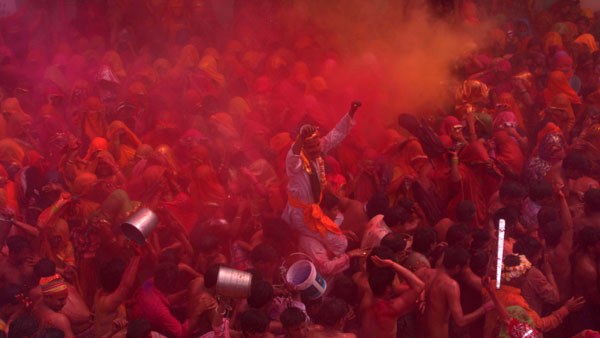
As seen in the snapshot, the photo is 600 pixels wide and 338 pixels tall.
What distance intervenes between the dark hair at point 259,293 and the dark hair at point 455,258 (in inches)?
48.1

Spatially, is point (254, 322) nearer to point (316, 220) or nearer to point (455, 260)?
point (316, 220)

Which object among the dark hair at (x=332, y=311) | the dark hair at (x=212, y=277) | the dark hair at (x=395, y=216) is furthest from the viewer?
the dark hair at (x=395, y=216)

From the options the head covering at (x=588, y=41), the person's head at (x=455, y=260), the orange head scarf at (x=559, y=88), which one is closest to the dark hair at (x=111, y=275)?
the person's head at (x=455, y=260)

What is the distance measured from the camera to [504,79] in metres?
7.85

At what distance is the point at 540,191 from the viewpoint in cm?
484

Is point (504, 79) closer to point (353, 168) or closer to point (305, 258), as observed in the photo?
point (353, 168)

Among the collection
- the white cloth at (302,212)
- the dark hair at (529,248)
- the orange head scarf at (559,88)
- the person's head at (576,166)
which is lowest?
the white cloth at (302,212)

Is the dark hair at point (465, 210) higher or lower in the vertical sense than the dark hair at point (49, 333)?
higher

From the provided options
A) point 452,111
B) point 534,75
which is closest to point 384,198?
point 452,111

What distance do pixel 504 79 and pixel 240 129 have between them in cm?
375

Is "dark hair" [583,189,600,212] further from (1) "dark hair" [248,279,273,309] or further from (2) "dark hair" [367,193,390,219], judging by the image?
(1) "dark hair" [248,279,273,309]

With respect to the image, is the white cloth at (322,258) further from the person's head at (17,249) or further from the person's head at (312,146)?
the person's head at (17,249)

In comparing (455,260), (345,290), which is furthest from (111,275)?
(455,260)

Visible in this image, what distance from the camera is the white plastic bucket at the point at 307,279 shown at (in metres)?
3.76
